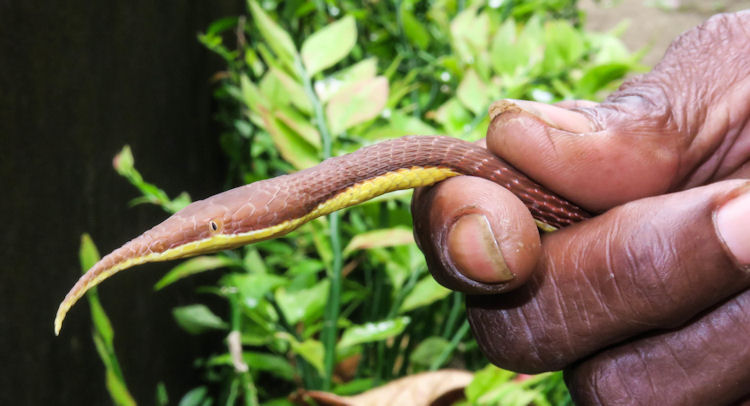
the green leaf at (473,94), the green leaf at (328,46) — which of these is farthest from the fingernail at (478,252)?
the green leaf at (473,94)

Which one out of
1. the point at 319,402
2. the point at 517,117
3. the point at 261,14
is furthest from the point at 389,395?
the point at 261,14

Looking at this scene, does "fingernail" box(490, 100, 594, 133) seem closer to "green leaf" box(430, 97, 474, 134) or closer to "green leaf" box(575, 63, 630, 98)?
"green leaf" box(430, 97, 474, 134)

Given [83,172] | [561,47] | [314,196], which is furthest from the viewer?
[561,47]

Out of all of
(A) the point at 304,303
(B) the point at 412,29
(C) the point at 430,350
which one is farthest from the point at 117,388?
(B) the point at 412,29

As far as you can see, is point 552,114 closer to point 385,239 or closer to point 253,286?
point 385,239

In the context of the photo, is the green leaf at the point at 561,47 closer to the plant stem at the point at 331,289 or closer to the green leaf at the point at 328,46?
the green leaf at the point at 328,46

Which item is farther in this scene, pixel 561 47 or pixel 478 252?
pixel 561 47

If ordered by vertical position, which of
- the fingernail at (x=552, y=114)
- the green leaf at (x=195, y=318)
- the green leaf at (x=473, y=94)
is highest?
the fingernail at (x=552, y=114)
